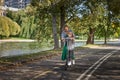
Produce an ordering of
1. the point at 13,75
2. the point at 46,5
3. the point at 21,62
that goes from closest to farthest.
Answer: the point at 13,75 → the point at 21,62 → the point at 46,5

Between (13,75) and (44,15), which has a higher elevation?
(44,15)

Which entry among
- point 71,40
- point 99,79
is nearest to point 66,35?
point 71,40

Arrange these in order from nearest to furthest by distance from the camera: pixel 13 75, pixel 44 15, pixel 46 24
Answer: pixel 13 75 < pixel 44 15 < pixel 46 24

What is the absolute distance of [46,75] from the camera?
14.3 meters

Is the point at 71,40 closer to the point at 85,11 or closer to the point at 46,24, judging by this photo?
the point at 85,11

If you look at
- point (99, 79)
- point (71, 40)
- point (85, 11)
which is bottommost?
point (99, 79)

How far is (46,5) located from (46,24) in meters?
10.1

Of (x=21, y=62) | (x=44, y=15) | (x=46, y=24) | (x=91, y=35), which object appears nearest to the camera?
(x=21, y=62)

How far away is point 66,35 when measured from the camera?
55.0ft

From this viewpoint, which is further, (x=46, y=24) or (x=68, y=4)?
(x=46, y=24)

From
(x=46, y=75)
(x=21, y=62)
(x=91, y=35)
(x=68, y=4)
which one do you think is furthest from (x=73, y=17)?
(x=46, y=75)

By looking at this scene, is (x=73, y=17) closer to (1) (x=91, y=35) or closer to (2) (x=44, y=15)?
(2) (x=44, y=15)

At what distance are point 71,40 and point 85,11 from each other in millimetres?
23594

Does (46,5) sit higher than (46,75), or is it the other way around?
(46,5)
